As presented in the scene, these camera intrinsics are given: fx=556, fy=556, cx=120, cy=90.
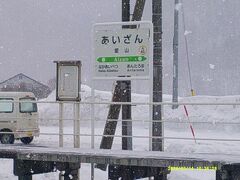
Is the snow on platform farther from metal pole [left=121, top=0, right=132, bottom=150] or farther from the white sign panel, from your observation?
metal pole [left=121, top=0, right=132, bottom=150]

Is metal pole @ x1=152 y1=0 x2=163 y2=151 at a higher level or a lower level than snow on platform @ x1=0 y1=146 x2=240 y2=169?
higher

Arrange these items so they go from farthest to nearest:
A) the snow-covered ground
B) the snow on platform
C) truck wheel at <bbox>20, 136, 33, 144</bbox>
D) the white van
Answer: truck wheel at <bbox>20, 136, 33, 144</bbox>, the white van, the snow-covered ground, the snow on platform

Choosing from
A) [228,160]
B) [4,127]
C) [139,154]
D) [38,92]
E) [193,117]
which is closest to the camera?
[228,160]

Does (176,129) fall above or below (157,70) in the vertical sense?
below

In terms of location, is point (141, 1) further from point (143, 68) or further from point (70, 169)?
point (70, 169)

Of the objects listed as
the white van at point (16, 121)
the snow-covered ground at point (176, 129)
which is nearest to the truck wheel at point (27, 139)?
the white van at point (16, 121)

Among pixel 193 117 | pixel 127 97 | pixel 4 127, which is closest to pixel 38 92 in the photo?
pixel 193 117

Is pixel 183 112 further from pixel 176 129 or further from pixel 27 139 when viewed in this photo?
pixel 27 139

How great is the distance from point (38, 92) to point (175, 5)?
211ft

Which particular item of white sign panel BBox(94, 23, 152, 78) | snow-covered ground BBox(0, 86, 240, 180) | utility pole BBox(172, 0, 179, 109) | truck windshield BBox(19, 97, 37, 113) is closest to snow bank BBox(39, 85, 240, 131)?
snow-covered ground BBox(0, 86, 240, 180)

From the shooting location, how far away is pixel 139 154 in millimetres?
11039

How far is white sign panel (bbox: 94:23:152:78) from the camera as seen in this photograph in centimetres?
1257

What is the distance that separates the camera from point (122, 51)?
1280 cm

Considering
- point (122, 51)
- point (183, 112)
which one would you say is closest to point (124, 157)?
point (122, 51)
